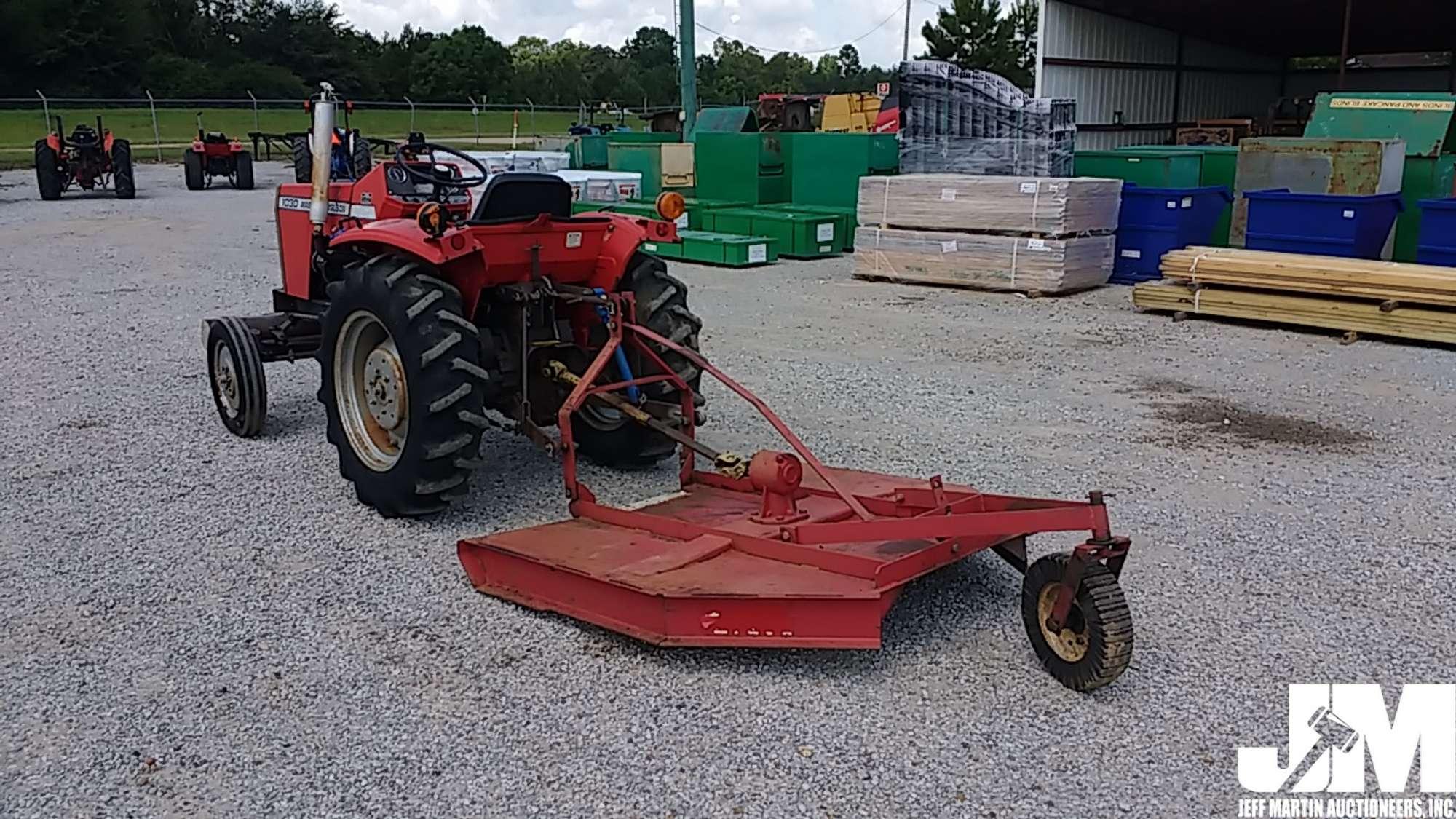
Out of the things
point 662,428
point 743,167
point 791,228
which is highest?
point 743,167

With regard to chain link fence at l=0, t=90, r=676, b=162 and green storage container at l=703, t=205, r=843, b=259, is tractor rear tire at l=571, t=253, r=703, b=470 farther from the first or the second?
chain link fence at l=0, t=90, r=676, b=162

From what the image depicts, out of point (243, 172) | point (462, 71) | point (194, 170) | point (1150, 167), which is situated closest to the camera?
point (1150, 167)

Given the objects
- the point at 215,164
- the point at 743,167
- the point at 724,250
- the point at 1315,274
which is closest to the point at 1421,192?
the point at 1315,274

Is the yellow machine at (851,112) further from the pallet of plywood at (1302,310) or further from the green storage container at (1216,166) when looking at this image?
the pallet of plywood at (1302,310)

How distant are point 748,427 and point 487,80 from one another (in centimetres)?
5081

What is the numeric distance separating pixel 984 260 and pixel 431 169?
677 centimetres

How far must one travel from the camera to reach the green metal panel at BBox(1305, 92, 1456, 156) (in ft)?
44.8

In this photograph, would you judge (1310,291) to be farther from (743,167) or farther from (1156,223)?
(743,167)

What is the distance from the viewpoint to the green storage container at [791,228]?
14.3 m

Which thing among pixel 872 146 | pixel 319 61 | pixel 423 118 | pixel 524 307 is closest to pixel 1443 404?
pixel 524 307

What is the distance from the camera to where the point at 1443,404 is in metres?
7.46

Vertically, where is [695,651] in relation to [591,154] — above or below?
below

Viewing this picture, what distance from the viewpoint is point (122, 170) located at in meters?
20.9

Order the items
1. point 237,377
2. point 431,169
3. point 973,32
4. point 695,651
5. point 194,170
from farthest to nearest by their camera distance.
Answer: point 973,32 → point 194,170 → point 237,377 → point 431,169 → point 695,651
